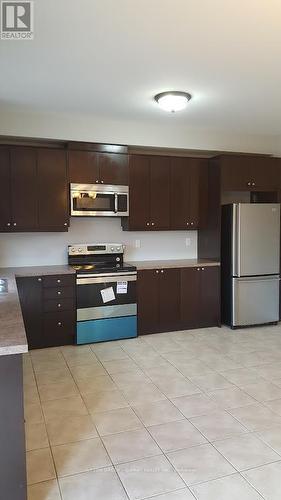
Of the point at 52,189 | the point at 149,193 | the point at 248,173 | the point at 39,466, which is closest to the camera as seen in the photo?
the point at 39,466

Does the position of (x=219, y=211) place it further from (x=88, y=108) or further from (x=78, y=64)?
(x=78, y=64)

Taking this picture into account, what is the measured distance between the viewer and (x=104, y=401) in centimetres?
290

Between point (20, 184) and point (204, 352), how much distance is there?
8.96ft

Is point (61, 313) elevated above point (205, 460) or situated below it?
above

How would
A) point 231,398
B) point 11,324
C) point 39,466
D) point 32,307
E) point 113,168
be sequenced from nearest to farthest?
point 11,324
point 39,466
point 231,398
point 32,307
point 113,168

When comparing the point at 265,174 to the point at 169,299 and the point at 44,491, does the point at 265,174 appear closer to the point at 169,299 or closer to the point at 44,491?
the point at 169,299

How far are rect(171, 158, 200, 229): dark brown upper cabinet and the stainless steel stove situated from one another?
3.22ft

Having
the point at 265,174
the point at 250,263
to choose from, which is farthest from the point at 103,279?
the point at 265,174

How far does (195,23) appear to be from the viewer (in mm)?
2309

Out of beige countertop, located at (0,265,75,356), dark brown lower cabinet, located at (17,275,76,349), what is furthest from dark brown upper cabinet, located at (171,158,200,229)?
beige countertop, located at (0,265,75,356)

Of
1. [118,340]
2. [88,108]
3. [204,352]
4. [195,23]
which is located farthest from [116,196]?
[195,23]

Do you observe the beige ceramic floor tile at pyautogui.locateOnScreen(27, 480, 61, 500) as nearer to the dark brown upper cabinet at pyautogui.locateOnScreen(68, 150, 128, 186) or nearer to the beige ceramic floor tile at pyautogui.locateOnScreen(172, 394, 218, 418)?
the beige ceramic floor tile at pyautogui.locateOnScreen(172, 394, 218, 418)

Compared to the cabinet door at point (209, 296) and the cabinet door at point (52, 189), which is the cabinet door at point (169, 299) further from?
the cabinet door at point (52, 189)

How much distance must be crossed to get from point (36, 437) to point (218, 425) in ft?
4.05
